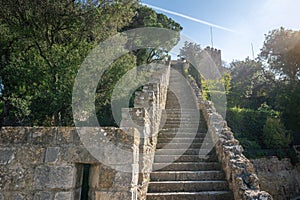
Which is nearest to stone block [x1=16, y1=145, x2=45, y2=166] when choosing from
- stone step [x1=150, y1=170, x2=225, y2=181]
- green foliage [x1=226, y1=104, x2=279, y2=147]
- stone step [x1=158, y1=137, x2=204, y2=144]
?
stone step [x1=150, y1=170, x2=225, y2=181]

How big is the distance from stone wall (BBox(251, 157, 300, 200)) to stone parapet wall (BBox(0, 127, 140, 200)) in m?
9.78

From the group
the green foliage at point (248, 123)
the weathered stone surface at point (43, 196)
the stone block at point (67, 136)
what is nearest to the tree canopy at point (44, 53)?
the stone block at point (67, 136)

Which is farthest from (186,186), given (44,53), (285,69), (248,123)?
(285,69)

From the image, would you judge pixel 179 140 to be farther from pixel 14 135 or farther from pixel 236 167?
pixel 14 135

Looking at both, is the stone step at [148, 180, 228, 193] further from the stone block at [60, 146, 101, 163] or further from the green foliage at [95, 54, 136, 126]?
the green foliage at [95, 54, 136, 126]

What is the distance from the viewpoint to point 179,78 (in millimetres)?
14539

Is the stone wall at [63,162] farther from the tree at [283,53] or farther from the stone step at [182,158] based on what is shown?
the tree at [283,53]

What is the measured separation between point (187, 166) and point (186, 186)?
0.58 meters

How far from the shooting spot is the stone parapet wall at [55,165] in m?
1.75

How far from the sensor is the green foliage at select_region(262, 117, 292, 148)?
35.3 ft

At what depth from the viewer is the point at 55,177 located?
70.2 inches

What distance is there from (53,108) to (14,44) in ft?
8.96

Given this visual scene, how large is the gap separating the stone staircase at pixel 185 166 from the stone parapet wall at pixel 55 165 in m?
2.05

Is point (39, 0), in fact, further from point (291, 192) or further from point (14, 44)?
point (291, 192)
